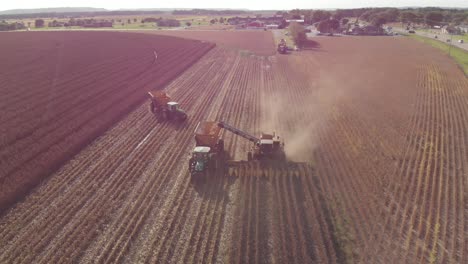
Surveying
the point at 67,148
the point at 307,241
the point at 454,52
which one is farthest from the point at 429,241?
the point at 454,52

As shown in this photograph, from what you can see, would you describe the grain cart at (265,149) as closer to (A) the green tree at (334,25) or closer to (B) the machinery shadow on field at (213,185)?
(B) the machinery shadow on field at (213,185)

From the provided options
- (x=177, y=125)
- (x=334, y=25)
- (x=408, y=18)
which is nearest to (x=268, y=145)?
(x=177, y=125)

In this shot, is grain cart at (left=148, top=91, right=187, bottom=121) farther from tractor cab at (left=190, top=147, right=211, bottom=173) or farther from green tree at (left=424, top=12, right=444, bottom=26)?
green tree at (left=424, top=12, right=444, bottom=26)

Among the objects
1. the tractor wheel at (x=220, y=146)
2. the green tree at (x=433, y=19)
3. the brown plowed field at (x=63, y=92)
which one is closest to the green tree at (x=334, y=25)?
the green tree at (x=433, y=19)

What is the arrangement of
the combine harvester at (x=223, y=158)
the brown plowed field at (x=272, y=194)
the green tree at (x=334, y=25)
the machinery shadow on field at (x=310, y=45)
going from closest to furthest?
the brown plowed field at (x=272, y=194) < the combine harvester at (x=223, y=158) < the machinery shadow on field at (x=310, y=45) < the green tree at (x=334, y=25)

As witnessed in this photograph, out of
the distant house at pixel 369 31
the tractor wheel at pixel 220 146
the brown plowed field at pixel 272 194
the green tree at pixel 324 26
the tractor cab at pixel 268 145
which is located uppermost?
the green tree at pixel 324 26
